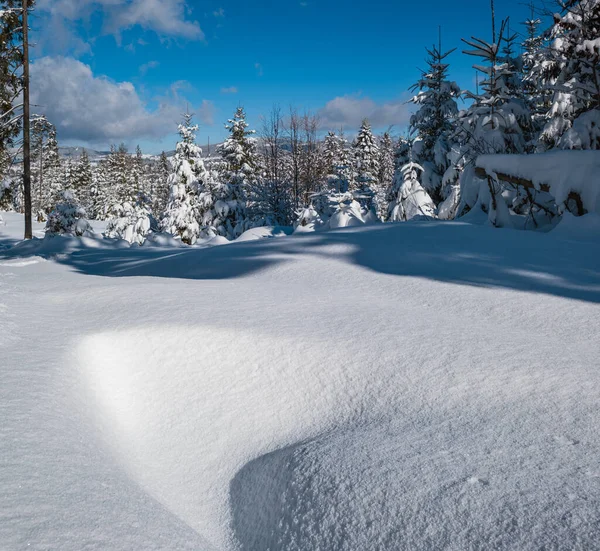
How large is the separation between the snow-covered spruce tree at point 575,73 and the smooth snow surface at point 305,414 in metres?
6.73

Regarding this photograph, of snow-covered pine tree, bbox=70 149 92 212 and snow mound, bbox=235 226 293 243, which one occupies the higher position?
snow-covered pine tree, bbox=70 149 92 212

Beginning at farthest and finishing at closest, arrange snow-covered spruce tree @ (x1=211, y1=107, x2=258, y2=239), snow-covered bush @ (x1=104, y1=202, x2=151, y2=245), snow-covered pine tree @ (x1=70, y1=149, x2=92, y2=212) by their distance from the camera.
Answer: snow-covered pine tree @ (x1=70, y1=149, x2=92, y2=212) < snow-covered bush @ (x1=104, y1=202, x2=151, y2=245) < snow-covered spruce tree @ (x1=211, y1=107, x2=258, y2=239)

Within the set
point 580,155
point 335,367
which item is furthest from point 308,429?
point 580,155

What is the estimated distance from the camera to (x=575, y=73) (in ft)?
43.1

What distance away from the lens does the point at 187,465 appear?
2.26m

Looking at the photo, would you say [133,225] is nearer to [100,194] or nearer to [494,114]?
[494,114]

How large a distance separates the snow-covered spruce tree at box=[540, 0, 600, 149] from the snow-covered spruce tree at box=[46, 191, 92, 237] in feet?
59.6

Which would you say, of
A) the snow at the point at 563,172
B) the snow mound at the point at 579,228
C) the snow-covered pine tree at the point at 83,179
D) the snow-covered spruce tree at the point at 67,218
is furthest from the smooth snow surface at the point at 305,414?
the snow-covered pine tree at the point at 83,179

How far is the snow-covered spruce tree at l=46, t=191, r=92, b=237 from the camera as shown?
63.9 feet

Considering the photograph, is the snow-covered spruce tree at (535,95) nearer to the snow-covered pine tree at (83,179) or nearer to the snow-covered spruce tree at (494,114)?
the snow-covered spruce tree at (494,114)

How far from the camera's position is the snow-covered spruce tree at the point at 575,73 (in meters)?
9.67

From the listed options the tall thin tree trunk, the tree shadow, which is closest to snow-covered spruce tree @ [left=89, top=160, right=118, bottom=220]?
the tall thin tree trunk

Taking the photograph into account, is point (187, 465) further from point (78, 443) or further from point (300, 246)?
point (300, 246)

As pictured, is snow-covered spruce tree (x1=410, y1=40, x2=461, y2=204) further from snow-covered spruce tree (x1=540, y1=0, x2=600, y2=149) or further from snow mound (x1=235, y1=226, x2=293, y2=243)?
snow mound (x1=235, y1=226, x2=293, y2=243)
